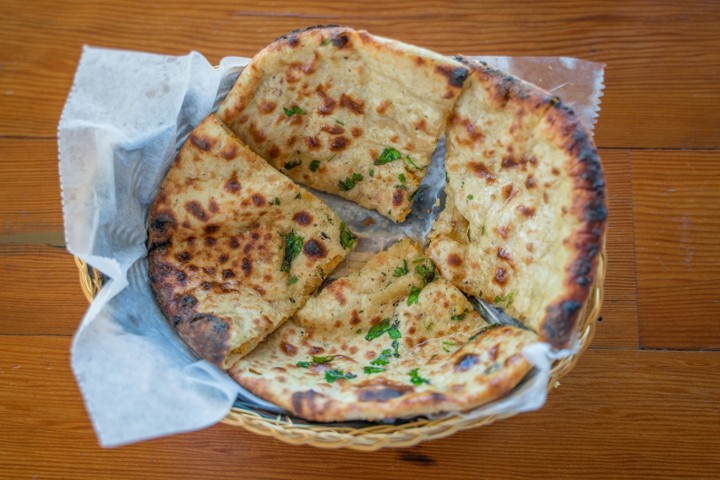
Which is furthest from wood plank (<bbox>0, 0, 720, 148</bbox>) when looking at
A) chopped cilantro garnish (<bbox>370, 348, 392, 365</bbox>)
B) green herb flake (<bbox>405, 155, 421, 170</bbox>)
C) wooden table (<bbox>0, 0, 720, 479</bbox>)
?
chopped cilantro garnish (<bbox>370, 348, 392, 365</bbox>)

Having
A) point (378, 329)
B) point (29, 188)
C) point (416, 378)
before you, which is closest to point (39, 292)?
point (29, 188)

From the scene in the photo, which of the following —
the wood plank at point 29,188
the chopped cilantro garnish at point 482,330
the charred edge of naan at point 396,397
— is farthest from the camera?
the wood plank at point 29,188

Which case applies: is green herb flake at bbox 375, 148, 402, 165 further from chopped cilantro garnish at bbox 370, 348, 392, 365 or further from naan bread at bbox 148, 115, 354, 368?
chopped cilantro garnish at bbox 370, 348, 392, 365

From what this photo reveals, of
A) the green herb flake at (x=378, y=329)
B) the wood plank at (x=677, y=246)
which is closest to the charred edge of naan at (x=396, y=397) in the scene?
the green herb flake at (x=378, y=329)

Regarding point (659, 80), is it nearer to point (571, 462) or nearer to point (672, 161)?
point (672, 161)

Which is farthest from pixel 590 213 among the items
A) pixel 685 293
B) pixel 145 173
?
pixel 145 173

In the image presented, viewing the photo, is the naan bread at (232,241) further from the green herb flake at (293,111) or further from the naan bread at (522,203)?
the naan bread at (522,203)
